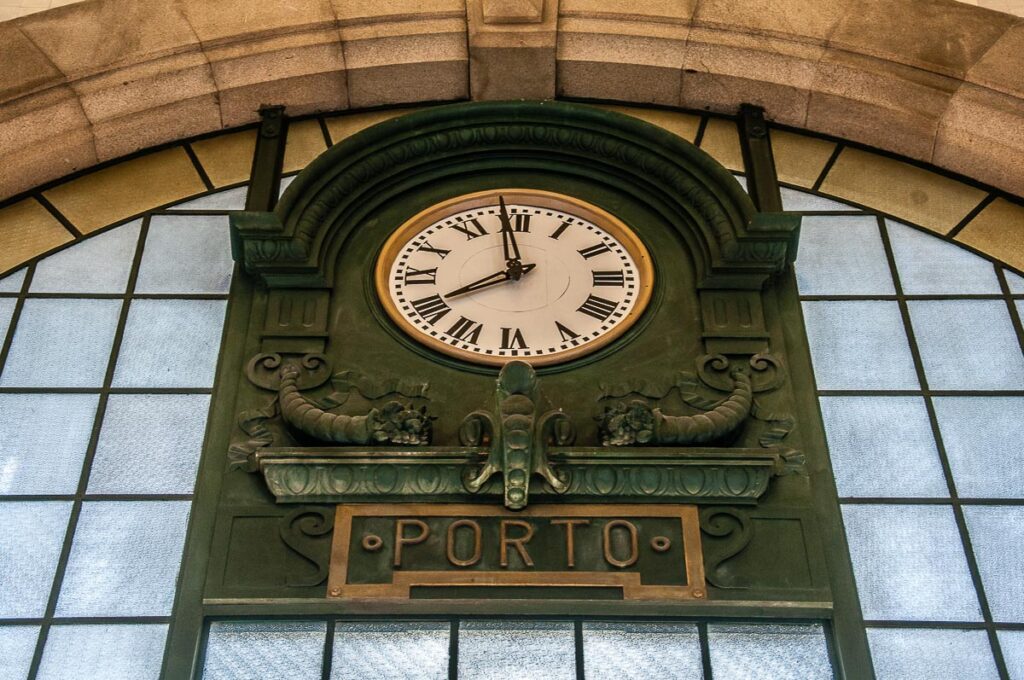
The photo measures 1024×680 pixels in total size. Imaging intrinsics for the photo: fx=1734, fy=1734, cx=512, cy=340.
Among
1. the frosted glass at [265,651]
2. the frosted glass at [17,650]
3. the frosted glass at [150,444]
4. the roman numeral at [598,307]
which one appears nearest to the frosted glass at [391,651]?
the frosted glass at [265,651]

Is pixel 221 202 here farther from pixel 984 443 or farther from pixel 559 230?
pixel 984 443

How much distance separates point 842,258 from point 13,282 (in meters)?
4.37

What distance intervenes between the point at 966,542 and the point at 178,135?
16.2ft

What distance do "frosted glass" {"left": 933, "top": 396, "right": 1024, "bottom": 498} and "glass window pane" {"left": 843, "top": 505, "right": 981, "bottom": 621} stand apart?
25cm

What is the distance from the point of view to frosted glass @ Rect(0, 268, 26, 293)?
29.6ft

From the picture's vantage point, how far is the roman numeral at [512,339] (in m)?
8.59

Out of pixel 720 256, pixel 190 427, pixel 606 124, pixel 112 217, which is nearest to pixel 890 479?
pixel 720 256

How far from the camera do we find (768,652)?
7449 millimetres

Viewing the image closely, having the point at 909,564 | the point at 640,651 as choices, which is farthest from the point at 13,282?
the point at 909,564

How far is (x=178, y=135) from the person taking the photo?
32.6 feet

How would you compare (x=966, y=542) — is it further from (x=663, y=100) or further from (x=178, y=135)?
(x=178, y=135)

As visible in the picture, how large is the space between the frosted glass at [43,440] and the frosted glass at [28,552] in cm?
10

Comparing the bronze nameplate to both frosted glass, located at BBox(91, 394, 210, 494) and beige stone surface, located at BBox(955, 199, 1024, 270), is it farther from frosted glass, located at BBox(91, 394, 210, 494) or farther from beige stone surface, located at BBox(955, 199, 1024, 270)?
beige stone surface, located at BBox(955, 199, 1024, 270)

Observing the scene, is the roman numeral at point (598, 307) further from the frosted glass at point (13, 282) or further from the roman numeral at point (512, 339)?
the frosted glass at point (13, 282)
